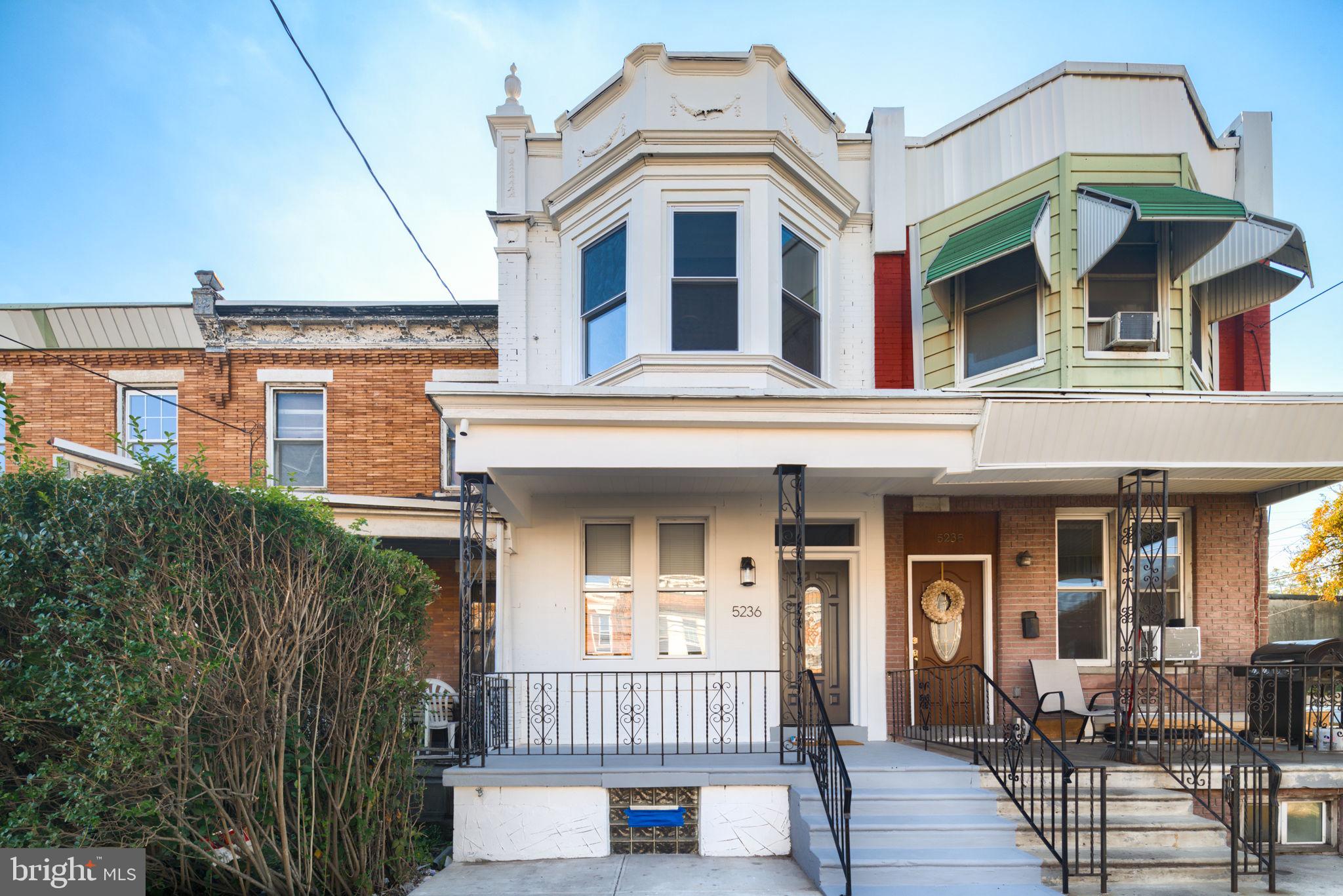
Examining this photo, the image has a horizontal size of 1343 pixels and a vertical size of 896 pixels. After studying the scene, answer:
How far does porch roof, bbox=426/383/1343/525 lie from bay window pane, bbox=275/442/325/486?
17.7 feet

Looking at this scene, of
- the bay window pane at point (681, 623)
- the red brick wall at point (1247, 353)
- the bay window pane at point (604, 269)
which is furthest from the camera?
the red brick wall at point (1247, 353)

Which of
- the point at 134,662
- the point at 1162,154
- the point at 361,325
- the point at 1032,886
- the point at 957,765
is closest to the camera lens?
the point at 134,662

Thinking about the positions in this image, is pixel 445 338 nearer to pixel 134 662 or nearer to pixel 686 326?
pixel 686 326

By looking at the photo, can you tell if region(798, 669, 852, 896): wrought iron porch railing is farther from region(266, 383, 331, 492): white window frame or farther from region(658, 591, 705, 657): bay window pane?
region(266, 383, 331, 492): white window frame

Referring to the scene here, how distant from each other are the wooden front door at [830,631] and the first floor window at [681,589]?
4.25ft

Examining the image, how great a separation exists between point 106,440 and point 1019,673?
13267 mm

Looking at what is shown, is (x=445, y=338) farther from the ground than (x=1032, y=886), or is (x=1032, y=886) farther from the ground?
(x=445, y=338)

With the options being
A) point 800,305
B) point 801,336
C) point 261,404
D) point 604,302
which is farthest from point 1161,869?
point 261,404

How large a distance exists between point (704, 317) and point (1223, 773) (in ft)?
21.6

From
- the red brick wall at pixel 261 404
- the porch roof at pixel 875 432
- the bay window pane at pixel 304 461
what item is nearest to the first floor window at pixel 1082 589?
the porch roof at pixel 875 432

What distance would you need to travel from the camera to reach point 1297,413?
307 inches

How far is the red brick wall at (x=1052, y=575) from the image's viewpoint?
966 cm

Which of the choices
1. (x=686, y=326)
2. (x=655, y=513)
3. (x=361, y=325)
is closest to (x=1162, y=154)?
(x=686, y=326)

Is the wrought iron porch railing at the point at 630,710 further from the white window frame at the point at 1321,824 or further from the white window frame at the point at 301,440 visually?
the white window frame at the point at 1321,824
